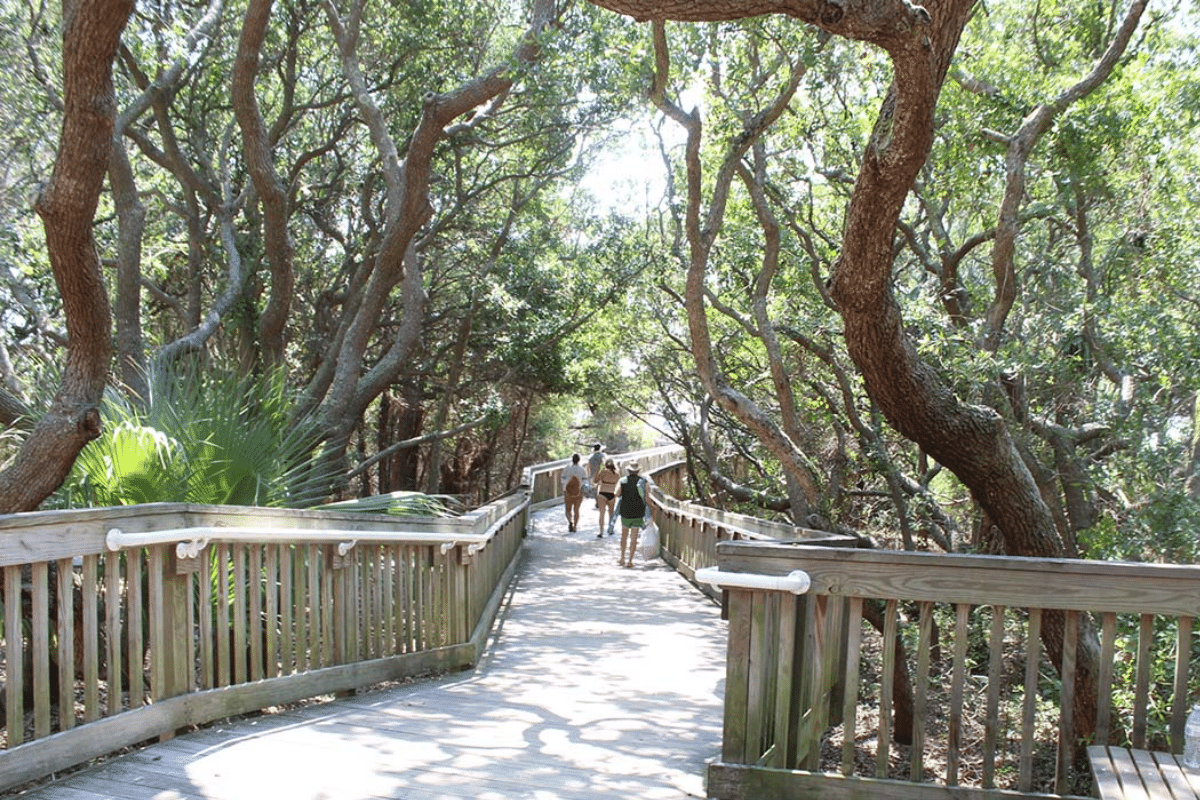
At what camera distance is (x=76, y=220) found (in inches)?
198

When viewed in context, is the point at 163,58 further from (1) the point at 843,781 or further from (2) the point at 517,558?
(1) the point at 843,781

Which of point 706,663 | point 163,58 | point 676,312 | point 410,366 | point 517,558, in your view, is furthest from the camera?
point 410,366

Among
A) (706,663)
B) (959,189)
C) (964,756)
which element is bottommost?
(964,756)

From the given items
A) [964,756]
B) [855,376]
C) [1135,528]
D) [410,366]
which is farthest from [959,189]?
[410,366]

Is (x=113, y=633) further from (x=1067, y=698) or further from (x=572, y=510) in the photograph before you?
(x=572, y=510)

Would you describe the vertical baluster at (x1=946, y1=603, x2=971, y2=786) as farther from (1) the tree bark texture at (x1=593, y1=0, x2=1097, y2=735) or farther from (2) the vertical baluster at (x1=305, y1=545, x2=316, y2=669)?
(2) the vertical baluster at (x1=305, y1=545, x2=316, y2=669)

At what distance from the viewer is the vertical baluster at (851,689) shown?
11.9ft

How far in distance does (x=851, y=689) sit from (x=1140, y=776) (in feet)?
3.24

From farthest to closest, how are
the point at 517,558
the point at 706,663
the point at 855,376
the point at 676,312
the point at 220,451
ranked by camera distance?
the point at 676,312
the point at 517,558
the point at 855,376
the point at 706,663
the point at 220,451

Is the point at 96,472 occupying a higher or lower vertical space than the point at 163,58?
lower

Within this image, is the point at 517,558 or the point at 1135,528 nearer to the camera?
the point at 1135,528

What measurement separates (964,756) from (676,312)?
475 inches

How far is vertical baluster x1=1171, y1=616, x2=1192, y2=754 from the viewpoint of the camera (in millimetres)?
3428

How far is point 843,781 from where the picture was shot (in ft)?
12.0
